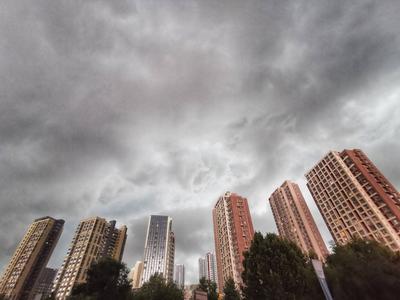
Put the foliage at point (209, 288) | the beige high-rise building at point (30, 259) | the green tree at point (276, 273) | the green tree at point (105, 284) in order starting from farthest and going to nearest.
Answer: the beige high-rise building at point (30, 259) < the foliage at point (209, 288) < the green tree at point (105, 284) < the green tree at point (276, 273)

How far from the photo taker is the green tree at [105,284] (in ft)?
99.5

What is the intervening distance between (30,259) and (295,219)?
14910 cm

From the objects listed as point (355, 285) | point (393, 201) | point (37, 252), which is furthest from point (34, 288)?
point (393, 201)

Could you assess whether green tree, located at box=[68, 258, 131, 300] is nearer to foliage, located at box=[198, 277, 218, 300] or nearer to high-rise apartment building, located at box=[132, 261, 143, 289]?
foliage, located at box=[198, 277, 218, 300]

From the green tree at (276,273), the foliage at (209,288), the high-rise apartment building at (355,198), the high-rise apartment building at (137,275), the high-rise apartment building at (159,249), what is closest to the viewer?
the green tree at (276,273)

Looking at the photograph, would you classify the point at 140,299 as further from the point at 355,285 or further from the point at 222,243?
the point at 222,243

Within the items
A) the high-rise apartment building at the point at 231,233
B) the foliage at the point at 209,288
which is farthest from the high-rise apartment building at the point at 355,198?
the foliage at the point at 209,288

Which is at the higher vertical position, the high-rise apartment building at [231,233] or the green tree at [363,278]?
the high-rise apartment building at [231,233]

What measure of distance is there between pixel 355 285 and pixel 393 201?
6140cm

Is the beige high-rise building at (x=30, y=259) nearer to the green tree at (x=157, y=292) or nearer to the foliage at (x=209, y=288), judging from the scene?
the green tree at (x=157, y=292)

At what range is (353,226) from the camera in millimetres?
70625

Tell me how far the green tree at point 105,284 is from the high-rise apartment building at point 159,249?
123 metres

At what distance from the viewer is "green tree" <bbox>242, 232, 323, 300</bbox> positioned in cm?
2364

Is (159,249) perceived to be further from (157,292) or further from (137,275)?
(157,292)
